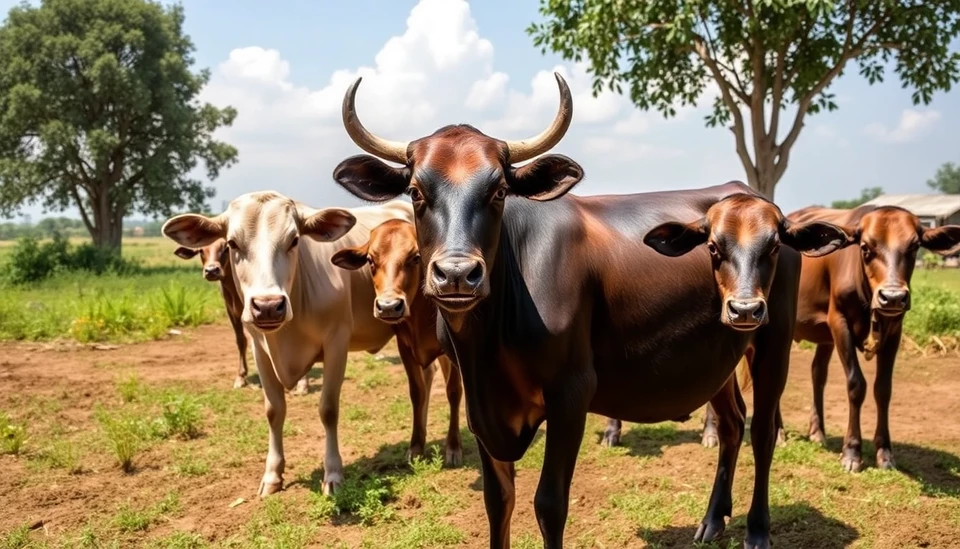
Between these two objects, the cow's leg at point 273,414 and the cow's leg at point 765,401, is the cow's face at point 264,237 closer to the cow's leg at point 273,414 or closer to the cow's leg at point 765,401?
the cow's leg at point 273,414

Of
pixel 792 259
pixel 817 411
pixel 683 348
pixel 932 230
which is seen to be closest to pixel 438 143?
pixel 683 348

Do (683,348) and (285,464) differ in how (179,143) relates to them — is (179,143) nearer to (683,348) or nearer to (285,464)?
(285,464)

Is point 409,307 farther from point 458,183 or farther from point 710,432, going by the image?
point 710,432

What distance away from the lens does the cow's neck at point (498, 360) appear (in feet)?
10.6

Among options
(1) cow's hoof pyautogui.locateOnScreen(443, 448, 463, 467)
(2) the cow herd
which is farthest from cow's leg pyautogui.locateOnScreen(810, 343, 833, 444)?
(1) cow's hoof pyautogui.locateOnScreen(443, 448, 463, 467)

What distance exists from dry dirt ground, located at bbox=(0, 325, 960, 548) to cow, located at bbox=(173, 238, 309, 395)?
512 mm

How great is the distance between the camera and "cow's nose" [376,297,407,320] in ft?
15.9

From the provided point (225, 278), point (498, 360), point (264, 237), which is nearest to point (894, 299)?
point (498, 360)

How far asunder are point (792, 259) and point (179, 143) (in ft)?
89.6

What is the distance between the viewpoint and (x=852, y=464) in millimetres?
5730

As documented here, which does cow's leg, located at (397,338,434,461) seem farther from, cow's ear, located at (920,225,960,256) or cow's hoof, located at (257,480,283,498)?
cow's ear, located at (920,225,960,256)

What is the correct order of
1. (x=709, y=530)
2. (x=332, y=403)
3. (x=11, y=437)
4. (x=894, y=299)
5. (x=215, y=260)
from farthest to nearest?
(x=215, y=260) < (x=11, y=437) < (x=332, y=403) < (x=894, y=299) < (x=709, y=530)

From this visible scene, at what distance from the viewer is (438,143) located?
10.3ft

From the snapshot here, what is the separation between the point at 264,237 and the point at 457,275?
2.67 m
